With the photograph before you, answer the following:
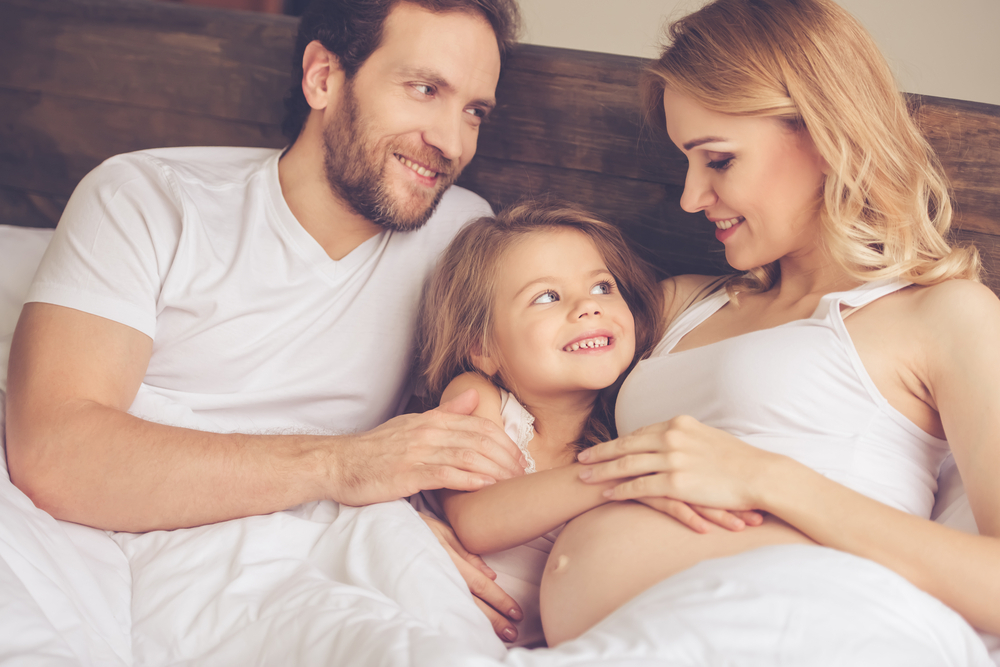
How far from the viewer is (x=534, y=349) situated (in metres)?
→ 1.45

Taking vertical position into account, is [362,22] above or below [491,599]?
above

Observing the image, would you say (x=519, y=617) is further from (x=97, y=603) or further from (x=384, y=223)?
(x=384, y=223)

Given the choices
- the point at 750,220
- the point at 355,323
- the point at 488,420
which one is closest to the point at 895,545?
the point at 750,220

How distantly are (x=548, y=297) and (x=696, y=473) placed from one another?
539 mm

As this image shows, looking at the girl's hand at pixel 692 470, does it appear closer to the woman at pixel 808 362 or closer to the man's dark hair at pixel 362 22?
the woman at pixel 808 362

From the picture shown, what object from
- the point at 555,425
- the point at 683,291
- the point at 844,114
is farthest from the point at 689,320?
the point at 844,114

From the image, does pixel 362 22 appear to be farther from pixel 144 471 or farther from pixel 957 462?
pixel 957 462

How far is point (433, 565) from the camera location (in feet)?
3.87

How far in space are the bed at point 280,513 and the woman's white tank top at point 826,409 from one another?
120 millimetres

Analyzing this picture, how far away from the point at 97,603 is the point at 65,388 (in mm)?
422

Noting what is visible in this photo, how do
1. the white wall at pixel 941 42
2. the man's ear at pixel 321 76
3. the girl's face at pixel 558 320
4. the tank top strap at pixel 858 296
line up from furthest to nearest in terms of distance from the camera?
the white wall at pixel 941 42 < the man's ear at pixel 321 76 < the girl's face at pixel 558 320 < the tank top strap at pixel 858 296

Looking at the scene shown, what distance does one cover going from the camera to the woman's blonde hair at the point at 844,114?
4.05 feet

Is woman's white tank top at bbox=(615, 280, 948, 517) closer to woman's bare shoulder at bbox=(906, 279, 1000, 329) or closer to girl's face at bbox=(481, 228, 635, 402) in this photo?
woman's bare shoulder at bbox=(906, 279, 1000, 329)

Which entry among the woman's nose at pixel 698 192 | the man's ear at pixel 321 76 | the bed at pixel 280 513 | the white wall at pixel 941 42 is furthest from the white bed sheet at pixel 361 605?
the white wall at pixel 941 42
